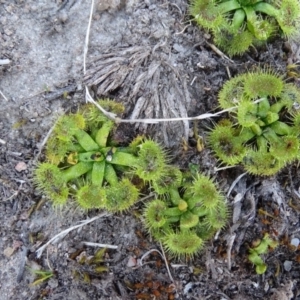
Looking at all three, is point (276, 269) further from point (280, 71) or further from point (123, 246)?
point (280, 71)

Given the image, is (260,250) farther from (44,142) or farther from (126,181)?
(44,142)

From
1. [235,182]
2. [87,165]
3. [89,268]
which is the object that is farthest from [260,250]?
[87,165]

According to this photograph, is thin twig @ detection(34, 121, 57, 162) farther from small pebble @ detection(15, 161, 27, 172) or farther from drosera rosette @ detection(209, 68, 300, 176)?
drosera rosette @ detection(209, 68, 300, 176)

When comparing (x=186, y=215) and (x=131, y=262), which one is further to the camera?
(x=131, y=262)

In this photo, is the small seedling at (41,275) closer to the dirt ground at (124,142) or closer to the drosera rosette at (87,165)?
the dirt ground at (124,142)

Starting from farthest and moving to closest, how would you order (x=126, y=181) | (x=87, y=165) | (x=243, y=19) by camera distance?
1. (x=243, y=19)
2. (x=87, y=165)
3. (x=126, y=181)

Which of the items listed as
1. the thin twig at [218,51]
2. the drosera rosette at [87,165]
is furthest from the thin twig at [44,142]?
the thin twig at [218,51]

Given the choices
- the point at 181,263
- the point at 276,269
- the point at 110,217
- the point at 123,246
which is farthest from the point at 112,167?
the point at 276,269
